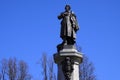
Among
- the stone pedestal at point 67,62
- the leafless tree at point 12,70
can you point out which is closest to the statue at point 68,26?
the stone pedestal at point 67,62

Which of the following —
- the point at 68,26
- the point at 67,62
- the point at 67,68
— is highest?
the point at 68,26


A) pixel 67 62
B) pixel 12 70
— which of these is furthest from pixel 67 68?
pixel 12 70

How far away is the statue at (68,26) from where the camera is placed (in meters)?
14.9

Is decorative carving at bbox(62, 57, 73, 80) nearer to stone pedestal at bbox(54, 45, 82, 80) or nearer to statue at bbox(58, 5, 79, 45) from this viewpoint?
stone pedestal at bbox(54, 45, 82, 80)

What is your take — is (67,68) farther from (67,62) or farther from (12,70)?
(12,70)

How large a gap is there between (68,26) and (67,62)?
5.65 ft

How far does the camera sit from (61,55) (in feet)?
46.7

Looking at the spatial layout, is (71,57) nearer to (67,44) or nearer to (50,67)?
(67,44)

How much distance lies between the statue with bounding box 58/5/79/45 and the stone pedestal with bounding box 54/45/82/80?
22.2 inches

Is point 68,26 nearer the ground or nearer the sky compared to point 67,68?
nearer the sky

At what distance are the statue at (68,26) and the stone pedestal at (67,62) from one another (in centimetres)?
56

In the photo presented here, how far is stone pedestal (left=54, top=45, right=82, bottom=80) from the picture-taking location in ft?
46.3

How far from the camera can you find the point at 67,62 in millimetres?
14109

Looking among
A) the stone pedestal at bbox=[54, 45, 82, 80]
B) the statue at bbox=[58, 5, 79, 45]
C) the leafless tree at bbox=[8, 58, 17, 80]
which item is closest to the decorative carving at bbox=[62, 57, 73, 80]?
the stone pedestal at bbox=[54, 45, 82, 80]
